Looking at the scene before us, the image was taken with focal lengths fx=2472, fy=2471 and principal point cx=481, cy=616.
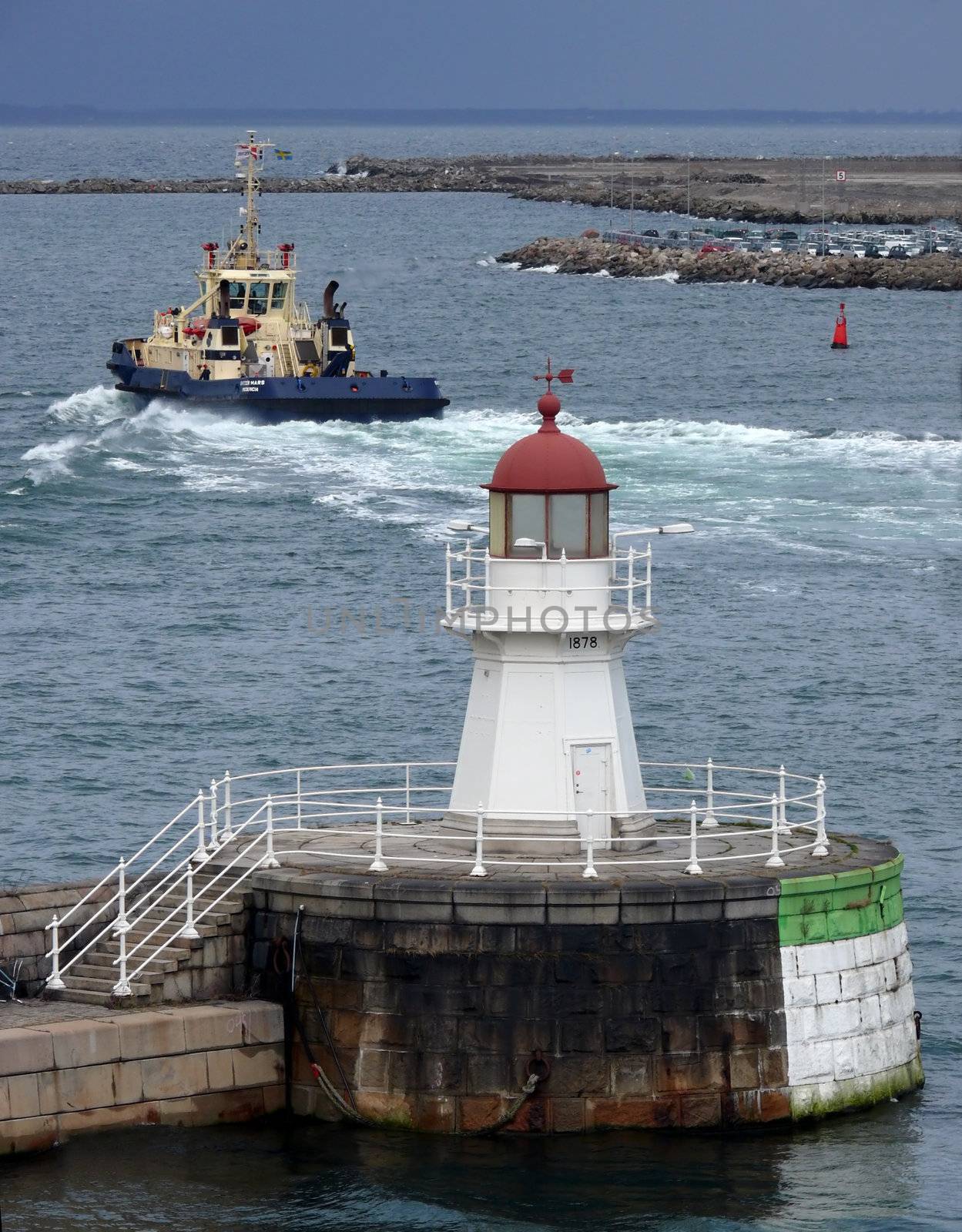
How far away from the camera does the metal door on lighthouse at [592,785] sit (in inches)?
803

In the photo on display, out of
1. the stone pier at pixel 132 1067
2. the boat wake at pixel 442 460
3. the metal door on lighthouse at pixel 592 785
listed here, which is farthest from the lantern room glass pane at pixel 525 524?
the boat wake at pixel 442 460

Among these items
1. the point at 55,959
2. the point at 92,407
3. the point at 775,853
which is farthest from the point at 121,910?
the point at 92,407

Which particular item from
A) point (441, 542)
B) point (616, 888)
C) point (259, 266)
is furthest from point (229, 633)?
point (259, 266)

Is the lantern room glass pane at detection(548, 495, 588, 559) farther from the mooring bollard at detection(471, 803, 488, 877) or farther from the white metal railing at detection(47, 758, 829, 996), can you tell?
the mooring bollard at detection(471, 803, 488, 877)

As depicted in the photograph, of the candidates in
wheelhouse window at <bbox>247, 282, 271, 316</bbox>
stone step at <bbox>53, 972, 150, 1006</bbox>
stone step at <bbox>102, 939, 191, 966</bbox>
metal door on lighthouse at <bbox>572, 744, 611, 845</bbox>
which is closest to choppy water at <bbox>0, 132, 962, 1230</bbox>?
stone step at <bbox>53, 972, 150, 1006</bbox>

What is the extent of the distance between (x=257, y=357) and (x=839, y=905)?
5207cm

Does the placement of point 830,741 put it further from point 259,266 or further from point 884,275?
point 884,275

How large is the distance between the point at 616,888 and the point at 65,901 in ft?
15.7

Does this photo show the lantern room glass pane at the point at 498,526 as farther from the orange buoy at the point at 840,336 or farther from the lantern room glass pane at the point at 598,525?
the orange buoy at the point at 840,336

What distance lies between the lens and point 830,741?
111 feet

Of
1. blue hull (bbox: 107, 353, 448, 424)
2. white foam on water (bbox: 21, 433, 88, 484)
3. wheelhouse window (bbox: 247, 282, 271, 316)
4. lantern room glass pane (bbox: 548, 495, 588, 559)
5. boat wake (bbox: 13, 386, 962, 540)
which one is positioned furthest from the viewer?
wheelhouse window (bbox: 247, 282, 271, 316)

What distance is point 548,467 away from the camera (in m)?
20.2

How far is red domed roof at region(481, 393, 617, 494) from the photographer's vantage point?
795 inches

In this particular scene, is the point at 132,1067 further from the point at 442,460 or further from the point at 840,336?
the point at 840,336
